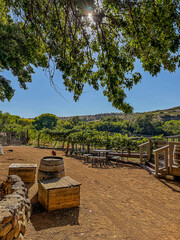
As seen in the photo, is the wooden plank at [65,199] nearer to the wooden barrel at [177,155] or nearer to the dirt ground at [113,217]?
the dirt ground at [113,217]

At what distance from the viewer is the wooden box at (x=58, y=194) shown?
9.75ft

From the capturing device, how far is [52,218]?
281 centimetres

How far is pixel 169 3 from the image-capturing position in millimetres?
2590

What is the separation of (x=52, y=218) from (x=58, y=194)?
1.32 feet

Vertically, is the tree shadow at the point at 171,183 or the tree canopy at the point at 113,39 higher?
the tree canopy at the point at 113,39

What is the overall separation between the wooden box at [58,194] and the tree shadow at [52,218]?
0.10m

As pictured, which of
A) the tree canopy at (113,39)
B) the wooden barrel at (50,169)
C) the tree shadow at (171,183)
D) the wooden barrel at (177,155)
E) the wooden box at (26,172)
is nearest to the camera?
the tree canopy at (113,39)

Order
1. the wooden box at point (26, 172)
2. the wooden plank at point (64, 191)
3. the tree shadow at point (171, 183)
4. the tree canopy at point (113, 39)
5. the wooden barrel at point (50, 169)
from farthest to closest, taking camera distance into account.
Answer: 1. the tree shadow at point (171, 183)
2. the wooden box at point (26, 172)
3. the wooden barrel at point (50, 169)
4. the wooden plank at point (64, 191)
5. the tree canopy at point (113, 39)

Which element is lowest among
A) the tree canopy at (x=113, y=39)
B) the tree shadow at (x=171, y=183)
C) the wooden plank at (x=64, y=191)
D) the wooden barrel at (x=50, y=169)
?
the tree shadow at (x=171, y=183)

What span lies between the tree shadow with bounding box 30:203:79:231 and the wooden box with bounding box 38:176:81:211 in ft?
0.32

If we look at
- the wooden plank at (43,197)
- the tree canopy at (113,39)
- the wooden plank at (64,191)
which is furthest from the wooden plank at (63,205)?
the tree canopy at (113,39)

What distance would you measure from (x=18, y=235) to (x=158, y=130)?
5415 cm

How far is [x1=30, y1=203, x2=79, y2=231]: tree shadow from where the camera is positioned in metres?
2.64

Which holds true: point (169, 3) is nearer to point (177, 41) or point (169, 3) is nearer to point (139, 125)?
point (177, 41)
